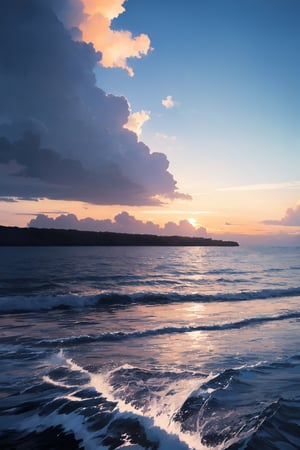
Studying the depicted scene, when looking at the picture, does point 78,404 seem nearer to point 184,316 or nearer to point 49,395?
point 49,395

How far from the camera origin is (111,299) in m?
28.7

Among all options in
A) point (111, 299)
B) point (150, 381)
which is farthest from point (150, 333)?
point (111, 299)

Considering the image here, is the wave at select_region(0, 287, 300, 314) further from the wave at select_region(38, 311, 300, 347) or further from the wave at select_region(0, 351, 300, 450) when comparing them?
the wave at select_region(0, 351, 300, 450)

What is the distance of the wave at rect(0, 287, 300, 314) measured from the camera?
81.8 ft

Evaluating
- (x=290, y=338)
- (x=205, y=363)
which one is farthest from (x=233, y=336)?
(x=205, y=363)

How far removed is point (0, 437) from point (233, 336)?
1117 centimetres

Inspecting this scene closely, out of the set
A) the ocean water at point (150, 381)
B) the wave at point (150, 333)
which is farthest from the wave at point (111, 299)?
the wave at point (150, 333)

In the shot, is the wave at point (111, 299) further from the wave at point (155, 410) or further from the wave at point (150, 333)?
the wave at point (155, 410)

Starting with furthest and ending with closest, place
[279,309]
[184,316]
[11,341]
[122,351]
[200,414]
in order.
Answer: [279,309] → [184,316] → [11,341] → [122,351] → [200,414]

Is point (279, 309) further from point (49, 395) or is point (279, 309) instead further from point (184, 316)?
point (49, 395)

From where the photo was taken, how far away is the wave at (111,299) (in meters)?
24.9

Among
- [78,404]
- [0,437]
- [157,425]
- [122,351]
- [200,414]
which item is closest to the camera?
[0,437]

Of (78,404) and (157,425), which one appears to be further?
(78,404)

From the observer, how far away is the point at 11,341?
556 inches
